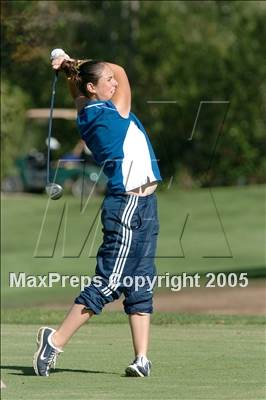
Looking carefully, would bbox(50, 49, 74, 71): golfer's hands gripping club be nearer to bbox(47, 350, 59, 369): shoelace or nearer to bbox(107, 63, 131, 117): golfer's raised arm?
bbox(107, 63, 131, 117): golfer's raised arm

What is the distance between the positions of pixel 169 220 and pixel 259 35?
11.1m

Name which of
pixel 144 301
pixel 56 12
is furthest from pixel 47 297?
pixel 144 301

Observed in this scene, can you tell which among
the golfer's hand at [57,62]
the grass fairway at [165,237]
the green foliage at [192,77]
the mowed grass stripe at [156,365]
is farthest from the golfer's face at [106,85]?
the green foliage at [192,77]

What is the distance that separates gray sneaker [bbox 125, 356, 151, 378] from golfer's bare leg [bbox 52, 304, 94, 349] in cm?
43

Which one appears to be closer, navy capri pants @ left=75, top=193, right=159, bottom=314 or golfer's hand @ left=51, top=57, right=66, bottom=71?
navy capri pants @ left=75, top=193, right=159, bottom=314

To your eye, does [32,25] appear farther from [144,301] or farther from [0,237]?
[0,237]

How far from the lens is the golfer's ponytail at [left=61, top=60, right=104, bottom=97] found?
754 centimetres

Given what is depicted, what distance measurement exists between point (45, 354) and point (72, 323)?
270mm

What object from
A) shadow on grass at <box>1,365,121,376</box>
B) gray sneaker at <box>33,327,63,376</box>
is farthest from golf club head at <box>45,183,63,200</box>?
shadow on grass at <box>1,365,121,376</box>

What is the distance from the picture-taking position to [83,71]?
757 centimetres

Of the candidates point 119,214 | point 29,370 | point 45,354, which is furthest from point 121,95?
point 29,370

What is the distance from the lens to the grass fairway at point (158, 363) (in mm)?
6914

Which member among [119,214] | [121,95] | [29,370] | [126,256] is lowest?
[29,370]

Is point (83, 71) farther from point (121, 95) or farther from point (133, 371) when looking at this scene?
point (133, 371)
